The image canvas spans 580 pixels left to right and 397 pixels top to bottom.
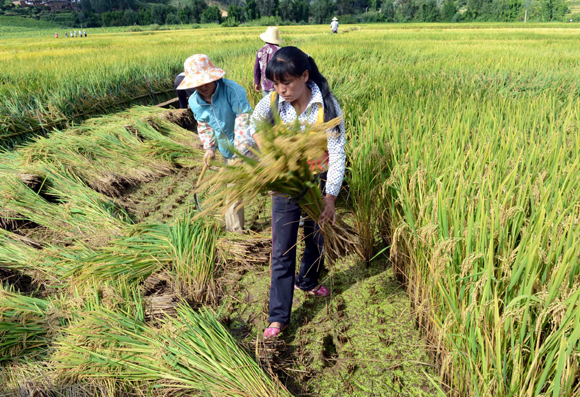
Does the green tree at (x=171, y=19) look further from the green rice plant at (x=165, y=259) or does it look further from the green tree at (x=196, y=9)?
the green rice plant at (x=165, y=259)

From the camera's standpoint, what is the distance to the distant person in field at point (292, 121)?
1.42 meters

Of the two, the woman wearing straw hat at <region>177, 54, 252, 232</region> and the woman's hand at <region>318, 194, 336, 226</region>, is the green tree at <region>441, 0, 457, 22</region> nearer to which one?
the woman wearing straw hat at <region>177, 54, 252, 232</region>

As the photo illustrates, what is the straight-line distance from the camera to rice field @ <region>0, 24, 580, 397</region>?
1025 millimetres

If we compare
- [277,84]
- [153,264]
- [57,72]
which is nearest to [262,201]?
[153,264]

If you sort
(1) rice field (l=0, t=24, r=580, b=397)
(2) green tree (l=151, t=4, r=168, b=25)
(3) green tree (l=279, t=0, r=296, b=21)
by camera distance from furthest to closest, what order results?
(3) green tree (l=279, t=0, r=296, b=21)
(2) green tree (l=151, t=4, r=168, b=25)
(1) rice field (l=0, t=24, r=580, b=397)

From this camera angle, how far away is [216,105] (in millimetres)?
2334

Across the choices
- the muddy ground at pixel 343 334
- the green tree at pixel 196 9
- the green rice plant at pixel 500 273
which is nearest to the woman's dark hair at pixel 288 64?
the green rice plant at pixel 500 273

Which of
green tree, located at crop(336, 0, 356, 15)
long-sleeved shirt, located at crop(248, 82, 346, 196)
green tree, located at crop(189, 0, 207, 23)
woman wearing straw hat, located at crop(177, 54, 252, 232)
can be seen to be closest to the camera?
long-sleeved shirt, located at crop(248, 82, 346, 196)

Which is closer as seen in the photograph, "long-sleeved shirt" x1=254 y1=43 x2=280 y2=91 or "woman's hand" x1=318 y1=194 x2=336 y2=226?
"woman's hand" x1=318 y1=194 x2=336 y2=226

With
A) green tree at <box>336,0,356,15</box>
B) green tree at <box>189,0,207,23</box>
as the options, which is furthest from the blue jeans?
green tree at <box>336,0,356,15</box>

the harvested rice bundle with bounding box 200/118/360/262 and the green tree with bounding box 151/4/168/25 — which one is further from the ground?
the green tree with bounding box 151/4/168/25

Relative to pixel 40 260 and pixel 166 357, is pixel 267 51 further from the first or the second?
pixel 166 357

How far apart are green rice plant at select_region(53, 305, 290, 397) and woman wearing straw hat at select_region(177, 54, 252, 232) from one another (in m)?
0.94

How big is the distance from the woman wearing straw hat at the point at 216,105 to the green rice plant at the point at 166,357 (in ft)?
3.07
